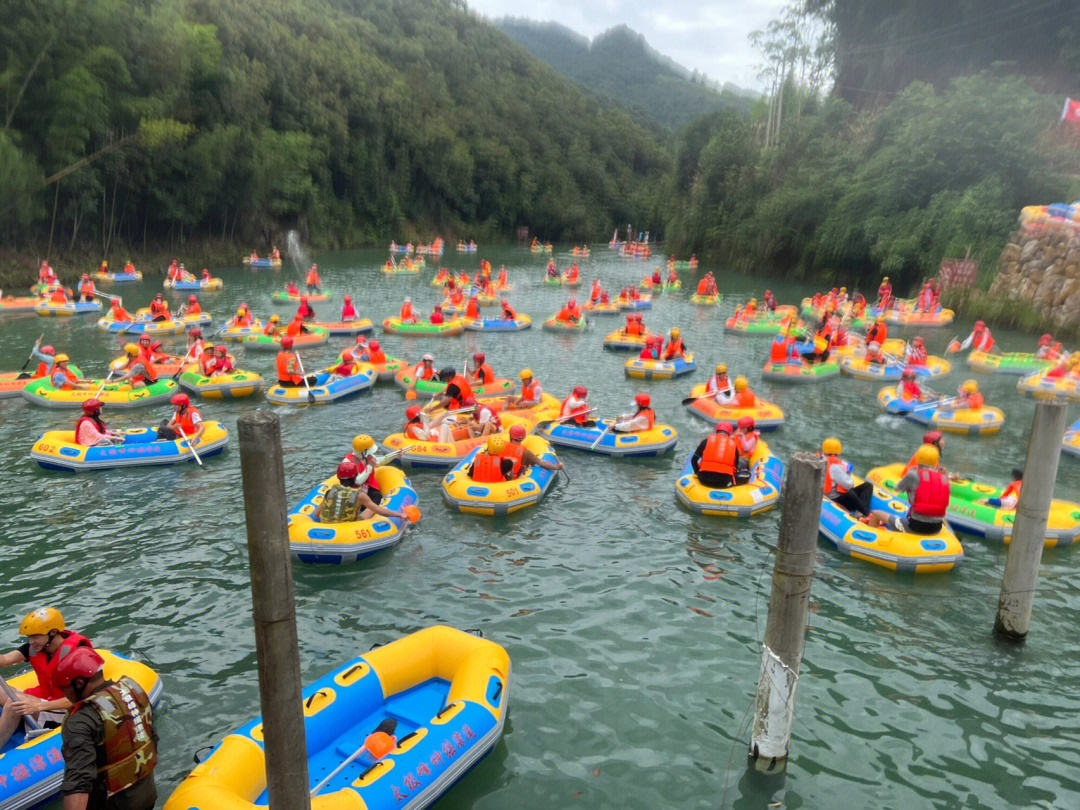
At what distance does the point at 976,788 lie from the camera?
7.14 m

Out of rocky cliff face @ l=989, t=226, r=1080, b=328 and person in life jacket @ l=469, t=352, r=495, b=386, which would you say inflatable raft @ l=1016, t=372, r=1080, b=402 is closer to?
rocky cliff face @ l=989, t=226, r=1080, b=328

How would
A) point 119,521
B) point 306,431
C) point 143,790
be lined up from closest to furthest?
point 143,790 → point 119,521 → point 306,431

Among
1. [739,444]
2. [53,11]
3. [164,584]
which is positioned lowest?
[164,584]

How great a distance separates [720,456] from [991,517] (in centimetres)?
406

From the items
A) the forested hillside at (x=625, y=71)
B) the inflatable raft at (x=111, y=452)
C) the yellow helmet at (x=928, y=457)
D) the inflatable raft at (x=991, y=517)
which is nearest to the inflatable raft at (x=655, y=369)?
the inflatable raft at (x=991, y=517)

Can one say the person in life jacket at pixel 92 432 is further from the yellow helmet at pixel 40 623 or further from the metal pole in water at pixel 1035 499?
the metal pole in water at pixel 1035 499

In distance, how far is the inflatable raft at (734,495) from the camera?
1260cm

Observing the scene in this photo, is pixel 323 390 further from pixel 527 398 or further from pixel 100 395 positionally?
pixel 527 398

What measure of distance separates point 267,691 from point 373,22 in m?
110

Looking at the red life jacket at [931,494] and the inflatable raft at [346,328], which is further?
the inflatable raft at [346,328]

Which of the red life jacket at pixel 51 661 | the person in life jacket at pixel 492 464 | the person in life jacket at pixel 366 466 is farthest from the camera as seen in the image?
the person in life jacket at pixel 492 464

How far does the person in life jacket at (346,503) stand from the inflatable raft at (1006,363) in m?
20.0

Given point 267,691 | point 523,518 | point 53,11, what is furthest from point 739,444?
point 53,11

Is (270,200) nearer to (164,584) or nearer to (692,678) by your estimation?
(164,584)
